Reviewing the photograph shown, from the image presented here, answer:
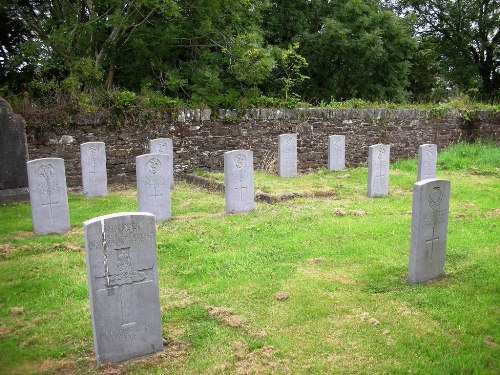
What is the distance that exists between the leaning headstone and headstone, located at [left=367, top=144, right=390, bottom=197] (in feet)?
25.7

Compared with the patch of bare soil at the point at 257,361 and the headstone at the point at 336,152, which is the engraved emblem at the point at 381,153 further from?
the patch of bare soil at the point at 257,361

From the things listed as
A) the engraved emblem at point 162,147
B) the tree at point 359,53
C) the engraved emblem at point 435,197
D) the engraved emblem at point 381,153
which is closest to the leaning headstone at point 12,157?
the engraved emblem at point 162,147

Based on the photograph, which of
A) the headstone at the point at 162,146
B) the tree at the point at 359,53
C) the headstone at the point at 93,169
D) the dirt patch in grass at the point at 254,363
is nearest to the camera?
the dirt patch in grass at the point at 254,363

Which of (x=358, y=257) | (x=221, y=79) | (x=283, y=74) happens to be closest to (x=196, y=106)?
(x=221, y=79)

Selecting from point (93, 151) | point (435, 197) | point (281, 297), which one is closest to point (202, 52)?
point (93, 151)

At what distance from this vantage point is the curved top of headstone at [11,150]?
34.6 ft

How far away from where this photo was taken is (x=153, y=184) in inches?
341

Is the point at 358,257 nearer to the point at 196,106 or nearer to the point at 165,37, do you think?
the point at 196,106

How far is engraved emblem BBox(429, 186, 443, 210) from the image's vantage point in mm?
5547

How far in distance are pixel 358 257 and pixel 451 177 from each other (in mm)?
7703

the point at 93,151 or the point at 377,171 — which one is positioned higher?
the point at 93,151

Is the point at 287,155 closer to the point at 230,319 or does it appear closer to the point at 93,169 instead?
the point at 93,169

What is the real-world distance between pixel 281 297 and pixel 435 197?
2.16 metres

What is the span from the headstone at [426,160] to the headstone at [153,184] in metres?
6.29
